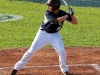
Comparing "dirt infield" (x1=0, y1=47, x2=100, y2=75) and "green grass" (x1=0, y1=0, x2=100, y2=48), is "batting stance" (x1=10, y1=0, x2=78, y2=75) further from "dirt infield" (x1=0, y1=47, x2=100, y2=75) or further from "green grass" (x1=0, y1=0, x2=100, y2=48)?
"green grass" (x1=0, y1=0, x2=100, y2=48)

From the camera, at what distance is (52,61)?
9.50 metres

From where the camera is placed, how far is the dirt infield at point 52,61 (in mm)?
8469

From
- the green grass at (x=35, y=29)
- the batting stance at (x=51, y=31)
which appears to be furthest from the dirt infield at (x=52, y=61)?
the green grass at (x=35, y=29)

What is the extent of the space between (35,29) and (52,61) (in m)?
5.87

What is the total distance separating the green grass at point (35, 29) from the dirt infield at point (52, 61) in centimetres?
114

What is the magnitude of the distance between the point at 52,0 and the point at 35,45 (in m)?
1.10

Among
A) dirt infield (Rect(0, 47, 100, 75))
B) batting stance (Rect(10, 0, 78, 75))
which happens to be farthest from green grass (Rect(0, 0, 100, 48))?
batting stance (Rect(10, 0, 78, 75))

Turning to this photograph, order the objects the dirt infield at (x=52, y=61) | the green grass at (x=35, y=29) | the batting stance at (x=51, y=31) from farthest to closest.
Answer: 1. the green grass at (x=35, y=29)
2. the dirt infield at (x=52, y=61)
3. the batting stance at (x=51, y=31)

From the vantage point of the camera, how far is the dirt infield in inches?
333

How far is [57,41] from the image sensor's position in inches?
307

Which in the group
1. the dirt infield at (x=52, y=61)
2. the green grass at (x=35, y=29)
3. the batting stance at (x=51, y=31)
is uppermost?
the batting stance at (x=51, y=31)

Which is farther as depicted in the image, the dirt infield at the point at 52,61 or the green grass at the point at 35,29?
the green grass at the point at 35,29

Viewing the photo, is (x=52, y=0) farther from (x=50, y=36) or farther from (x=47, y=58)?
(x=47, y=58)

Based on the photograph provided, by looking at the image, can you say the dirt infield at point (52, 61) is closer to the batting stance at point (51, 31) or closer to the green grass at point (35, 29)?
the batting stance at point (51, 31)
